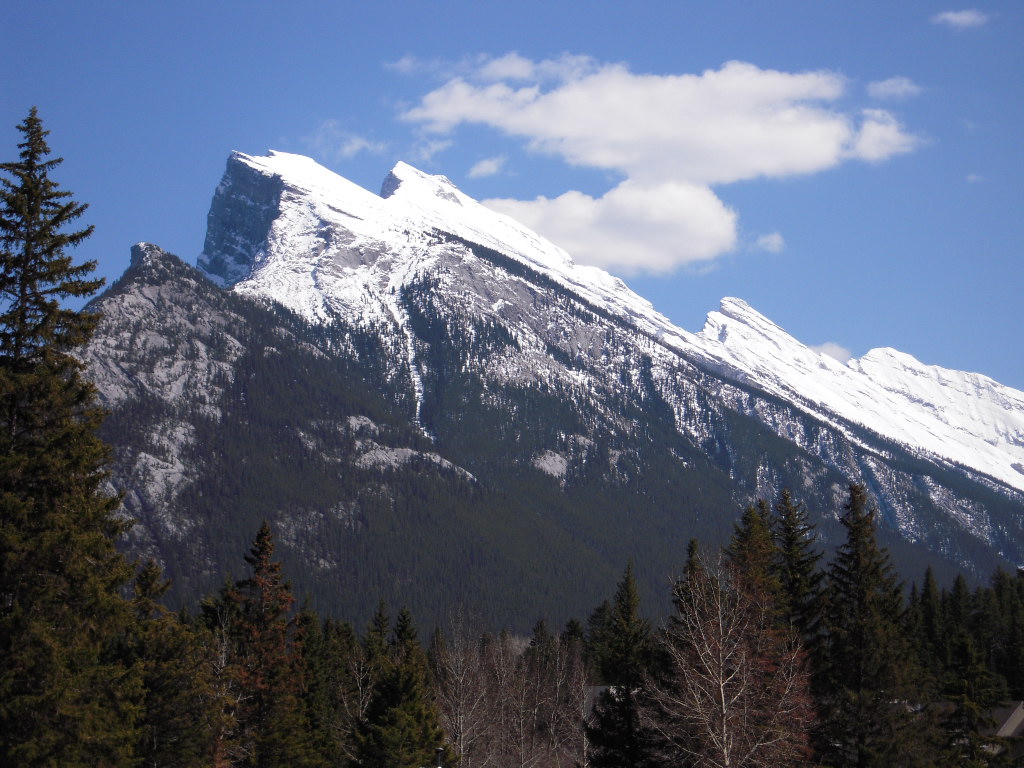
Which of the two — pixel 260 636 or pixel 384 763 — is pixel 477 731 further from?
pixel 260 636

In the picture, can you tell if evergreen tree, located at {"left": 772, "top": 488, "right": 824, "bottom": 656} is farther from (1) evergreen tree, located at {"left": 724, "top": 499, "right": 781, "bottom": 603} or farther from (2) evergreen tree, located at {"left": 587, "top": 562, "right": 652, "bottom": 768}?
(2) evergreen tree, located at {"left": 587, "top": 562, "right": 652, "bottom": 768}

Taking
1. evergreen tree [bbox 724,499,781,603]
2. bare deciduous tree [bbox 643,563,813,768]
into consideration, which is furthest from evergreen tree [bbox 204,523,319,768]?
evergreen tree [bbox 724,499,781,603]

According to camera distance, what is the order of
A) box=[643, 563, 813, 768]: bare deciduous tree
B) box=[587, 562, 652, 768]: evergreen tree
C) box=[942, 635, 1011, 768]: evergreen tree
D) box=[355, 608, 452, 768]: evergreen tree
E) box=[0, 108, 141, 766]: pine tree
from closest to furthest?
box=[0, 108, 141, 766]: pine tree, box=[643, 563, 813, 768]: bare deciduous tree, box=[587, 562, 652, 768]: evergreen tree, box=[355, 608, 452, 768]: evergreen tree, box=[942, 635, 1011, 768]: evergreen tree

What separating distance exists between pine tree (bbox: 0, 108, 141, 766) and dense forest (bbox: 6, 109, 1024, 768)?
45 millimetres

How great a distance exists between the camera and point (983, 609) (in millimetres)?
114188

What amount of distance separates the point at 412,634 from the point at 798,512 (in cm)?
3874

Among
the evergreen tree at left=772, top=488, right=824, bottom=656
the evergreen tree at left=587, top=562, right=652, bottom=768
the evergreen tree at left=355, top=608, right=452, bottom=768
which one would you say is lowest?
the evergreen tree at left=355, top=608, right=452, bottom=768

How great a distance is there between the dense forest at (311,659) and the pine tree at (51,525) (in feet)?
0.15

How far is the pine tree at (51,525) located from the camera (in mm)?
24000

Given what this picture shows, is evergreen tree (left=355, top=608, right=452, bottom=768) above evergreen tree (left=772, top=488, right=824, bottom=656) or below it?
below

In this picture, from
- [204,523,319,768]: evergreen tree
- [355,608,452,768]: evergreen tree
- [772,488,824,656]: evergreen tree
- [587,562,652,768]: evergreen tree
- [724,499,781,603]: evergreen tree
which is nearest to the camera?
[724,499,781,603]: evergreen tree

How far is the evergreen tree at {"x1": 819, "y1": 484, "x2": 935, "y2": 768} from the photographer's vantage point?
41.8 m

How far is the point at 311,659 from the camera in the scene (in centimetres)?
6431

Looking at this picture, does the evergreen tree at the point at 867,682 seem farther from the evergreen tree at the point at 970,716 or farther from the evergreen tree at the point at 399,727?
the evergreen tree at the point at 399,727
